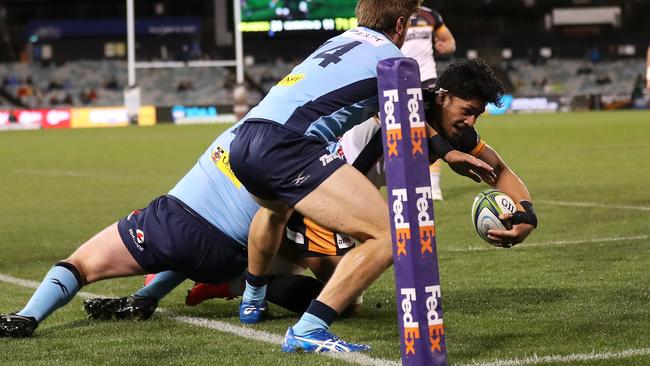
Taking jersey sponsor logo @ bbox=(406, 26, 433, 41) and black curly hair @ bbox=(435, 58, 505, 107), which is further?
jersey sponsor logo @ bbox=(406, 26, 433, 41)

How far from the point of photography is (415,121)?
3.89m

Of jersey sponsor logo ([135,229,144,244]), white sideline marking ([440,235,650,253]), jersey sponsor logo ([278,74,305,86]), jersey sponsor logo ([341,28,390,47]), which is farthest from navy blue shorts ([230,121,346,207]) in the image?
white sideline marking ([440,235,650,253])

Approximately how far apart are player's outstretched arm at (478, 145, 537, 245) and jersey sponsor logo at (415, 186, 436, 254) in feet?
3.64

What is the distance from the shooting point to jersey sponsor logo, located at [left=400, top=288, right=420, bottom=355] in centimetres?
387

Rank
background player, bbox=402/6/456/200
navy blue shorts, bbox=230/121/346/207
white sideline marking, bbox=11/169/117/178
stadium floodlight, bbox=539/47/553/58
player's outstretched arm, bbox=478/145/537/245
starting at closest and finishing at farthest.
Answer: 1. navy blue shorts, bbox=230/121/346/207
2. player's outstretched arm, bbox=478/145/537/245
3. background player, bbox=402/6/456/200
4. white sideline marking, bbox=11/169/117/178
5. stadium floodlight, bbox=539/47/553/58

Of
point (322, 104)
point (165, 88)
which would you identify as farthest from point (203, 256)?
point (165, 88)

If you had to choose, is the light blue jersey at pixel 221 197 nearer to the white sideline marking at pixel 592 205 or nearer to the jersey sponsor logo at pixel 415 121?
the jersey sponsor logo at pixel 415 121

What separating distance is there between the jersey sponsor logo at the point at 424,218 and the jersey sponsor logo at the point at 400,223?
0.05 m

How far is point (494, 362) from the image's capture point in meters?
4.40

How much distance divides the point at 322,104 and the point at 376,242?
60cm

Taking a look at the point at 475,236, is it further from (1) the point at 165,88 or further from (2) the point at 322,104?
(1) the point at 165,88

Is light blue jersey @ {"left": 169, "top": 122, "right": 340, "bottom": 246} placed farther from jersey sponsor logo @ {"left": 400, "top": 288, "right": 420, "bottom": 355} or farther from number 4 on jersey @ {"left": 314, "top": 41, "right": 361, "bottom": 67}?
jersey sponsor logo @ {"left": 400, "top": 288, "right": 420, "bottom": 355}

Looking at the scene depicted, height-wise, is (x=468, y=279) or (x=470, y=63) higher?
(x=470, y=63)

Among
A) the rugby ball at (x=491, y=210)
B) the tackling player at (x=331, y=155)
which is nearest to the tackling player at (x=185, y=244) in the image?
the tackling player at (x=331, y=155)
